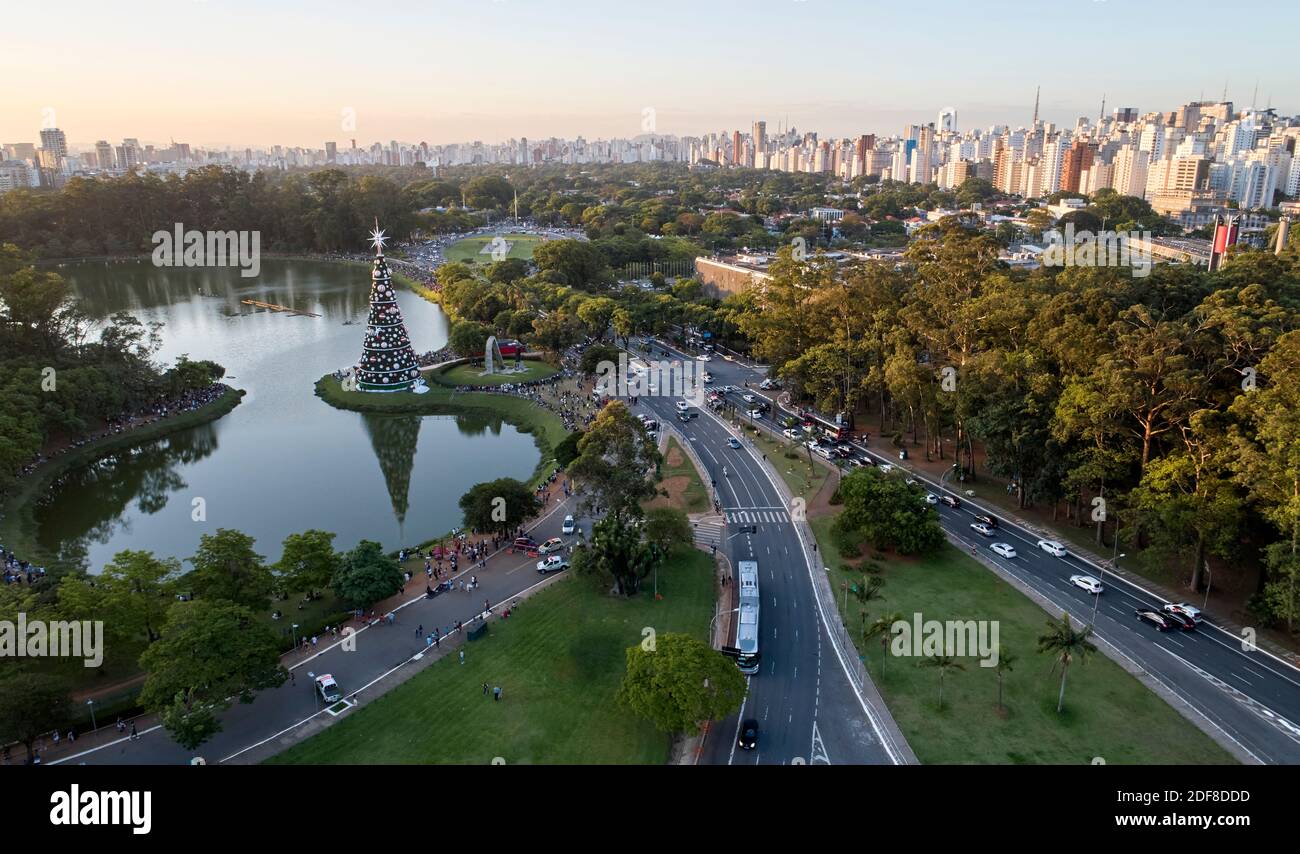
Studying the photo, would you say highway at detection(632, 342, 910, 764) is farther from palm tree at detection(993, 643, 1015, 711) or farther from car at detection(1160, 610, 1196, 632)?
car at detection(1160, 610, 1196, 632)

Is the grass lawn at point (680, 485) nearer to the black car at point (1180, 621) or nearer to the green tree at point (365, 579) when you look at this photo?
the green tree at point (365, 579)

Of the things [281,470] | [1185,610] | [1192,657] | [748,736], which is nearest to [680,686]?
[748,736]

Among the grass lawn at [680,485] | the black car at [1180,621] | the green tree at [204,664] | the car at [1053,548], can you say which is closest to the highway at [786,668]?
the grass lawn at [680,485]

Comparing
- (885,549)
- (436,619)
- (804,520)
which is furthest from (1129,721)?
(436,619)

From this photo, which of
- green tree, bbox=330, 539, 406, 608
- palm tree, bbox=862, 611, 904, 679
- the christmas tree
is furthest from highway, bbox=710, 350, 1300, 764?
the christmas tree
